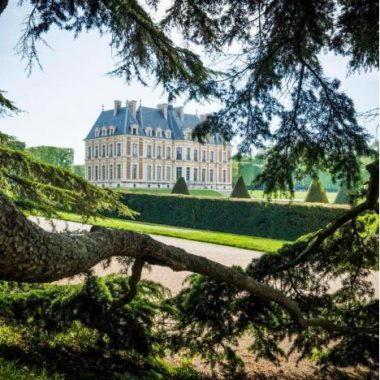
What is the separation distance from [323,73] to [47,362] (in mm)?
2768

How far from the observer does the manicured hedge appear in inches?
458

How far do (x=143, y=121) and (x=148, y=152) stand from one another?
2.99 m

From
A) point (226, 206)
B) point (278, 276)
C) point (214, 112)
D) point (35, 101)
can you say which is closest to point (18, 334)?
point (35, 101)

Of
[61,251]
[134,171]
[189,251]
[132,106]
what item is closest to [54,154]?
[134,171]

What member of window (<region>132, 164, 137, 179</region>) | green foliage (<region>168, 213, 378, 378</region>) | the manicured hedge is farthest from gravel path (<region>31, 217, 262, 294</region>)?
window (<region>132, 164, 137, 179</region>)

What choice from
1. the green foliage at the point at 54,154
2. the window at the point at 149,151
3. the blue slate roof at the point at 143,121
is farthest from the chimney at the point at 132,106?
the green foliage at the point at 54,154

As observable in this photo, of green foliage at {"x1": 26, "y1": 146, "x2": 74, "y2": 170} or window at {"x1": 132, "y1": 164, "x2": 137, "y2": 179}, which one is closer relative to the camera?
green foliage at {"x1": 26, "y1": 146, "x2": 74, "y2": 170}

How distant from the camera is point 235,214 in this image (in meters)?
14.0

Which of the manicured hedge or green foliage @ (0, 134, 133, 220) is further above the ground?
green foliage @ (0, 134, 133, 220)

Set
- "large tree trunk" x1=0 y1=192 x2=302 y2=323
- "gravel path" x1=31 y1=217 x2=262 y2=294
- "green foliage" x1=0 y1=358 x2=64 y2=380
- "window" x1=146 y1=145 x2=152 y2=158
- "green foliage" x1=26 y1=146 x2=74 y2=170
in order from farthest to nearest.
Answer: "window" x1=146 y1=145 x2=152 y2=158
"green foliage" x1=26 y1=146 x2=74 y2=170
"gravel path" x1=31 y1=217 x2=262 y2=294
"green foliage" x1=0 y1=358 x2=64 y2=380
"large tree trunk" x1=0 y1=192 x2=302 y2=323

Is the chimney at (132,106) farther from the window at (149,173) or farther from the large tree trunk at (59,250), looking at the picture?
the large tree trunk at (59,250)

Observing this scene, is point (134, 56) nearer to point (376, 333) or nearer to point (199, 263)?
point (199, 263)

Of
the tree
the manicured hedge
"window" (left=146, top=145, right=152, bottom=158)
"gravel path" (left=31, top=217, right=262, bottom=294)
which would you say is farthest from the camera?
"window" (left=146, top=145, right=152, bottom=158)

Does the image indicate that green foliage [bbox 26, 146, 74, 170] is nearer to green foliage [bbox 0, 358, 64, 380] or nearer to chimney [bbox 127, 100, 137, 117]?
chimney [bbox 127, 100, 137, 117]
